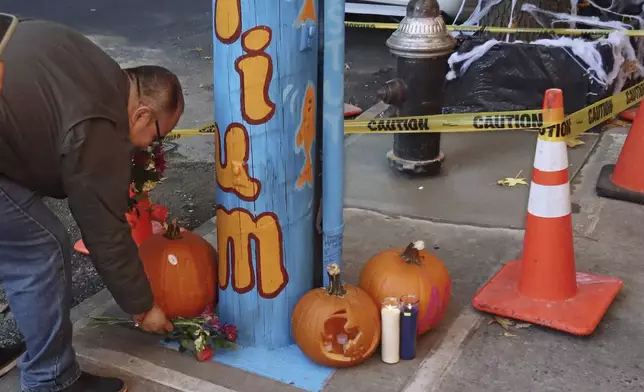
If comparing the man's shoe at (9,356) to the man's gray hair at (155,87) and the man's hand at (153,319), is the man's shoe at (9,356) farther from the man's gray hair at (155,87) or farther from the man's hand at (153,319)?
the man's gray hair at (155,87)

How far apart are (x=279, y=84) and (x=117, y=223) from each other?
775 mm

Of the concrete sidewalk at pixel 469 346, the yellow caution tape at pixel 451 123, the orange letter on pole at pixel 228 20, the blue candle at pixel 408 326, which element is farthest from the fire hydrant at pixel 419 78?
the orange letter on pole at pixel 228 20

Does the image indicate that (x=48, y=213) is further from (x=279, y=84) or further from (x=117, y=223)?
(x=279, y=84)

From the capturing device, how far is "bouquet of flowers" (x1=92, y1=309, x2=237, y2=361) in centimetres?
312

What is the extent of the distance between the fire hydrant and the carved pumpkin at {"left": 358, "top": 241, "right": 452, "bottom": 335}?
6.13ft

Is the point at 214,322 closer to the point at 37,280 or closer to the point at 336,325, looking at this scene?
the point at 336,325

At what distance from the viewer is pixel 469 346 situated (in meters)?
3.24

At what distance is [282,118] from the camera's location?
2895 mm

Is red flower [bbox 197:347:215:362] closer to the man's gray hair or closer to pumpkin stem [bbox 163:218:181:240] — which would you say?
pumpkin stem [bbox 163:218:181:240]

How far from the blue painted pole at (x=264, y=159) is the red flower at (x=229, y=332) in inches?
2.1

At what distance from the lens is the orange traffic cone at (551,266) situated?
11.0 ft

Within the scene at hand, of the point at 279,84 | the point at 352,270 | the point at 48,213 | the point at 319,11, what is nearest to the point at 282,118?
the point at 279,84

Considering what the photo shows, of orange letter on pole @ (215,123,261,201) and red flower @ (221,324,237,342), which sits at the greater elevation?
orange letter on pole @ (215,123,261,201)

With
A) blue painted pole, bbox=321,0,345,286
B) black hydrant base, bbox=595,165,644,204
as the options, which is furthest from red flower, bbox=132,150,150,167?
black hydrant base, bbox=595,165,644,204
